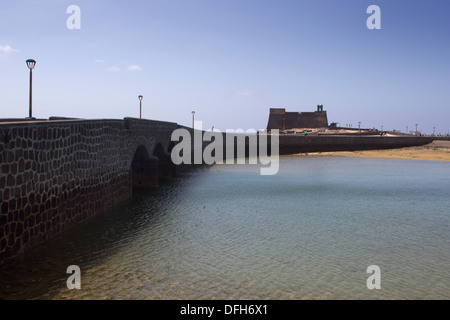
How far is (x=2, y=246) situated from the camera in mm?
8789

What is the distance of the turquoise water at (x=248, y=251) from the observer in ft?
26.7

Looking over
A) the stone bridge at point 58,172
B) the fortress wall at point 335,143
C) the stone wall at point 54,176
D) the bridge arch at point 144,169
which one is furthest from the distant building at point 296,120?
the stone wall at point 54,176

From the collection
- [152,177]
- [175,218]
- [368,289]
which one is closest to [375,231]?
[368,289]

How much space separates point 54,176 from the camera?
11320 mm

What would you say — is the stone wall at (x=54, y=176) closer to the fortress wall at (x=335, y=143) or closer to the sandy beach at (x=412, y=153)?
the fortress wall at (x=335, y=143)

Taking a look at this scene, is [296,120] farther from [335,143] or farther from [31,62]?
[31,62]

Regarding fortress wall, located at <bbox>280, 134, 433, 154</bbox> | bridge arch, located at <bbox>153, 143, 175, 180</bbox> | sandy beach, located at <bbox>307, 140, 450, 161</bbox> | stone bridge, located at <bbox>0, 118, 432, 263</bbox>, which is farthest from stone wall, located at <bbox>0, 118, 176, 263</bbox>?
sandy beach, located at <bbox>307, 140, 450, 161</bbox>

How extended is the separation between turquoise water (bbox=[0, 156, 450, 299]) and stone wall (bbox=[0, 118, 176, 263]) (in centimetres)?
52

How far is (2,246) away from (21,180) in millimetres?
1487

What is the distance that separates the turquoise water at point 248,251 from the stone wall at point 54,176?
52 centimetres

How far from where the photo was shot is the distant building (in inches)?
4582

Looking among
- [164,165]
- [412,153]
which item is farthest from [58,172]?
[412,153]

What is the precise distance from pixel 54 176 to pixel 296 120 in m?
109
